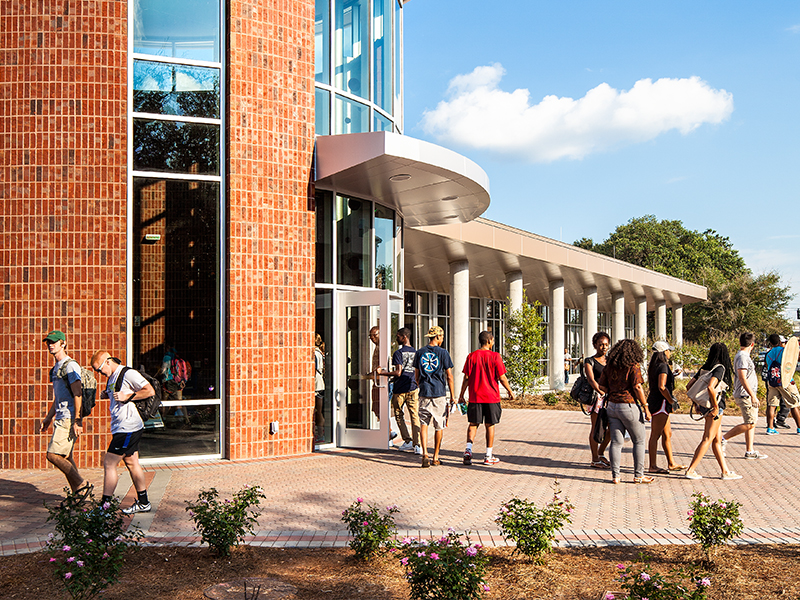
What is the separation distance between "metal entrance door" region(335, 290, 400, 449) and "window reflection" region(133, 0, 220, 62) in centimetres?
408

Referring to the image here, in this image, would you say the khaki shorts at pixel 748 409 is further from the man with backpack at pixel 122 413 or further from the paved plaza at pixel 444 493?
the man with backpack at pixel 122 413

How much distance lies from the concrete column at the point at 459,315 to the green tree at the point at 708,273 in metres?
26.1

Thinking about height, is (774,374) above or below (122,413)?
below

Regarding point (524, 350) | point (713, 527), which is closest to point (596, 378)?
point (713, 527)

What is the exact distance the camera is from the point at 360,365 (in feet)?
36.9

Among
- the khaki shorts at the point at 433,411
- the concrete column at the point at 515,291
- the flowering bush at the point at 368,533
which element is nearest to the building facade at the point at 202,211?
the khaki shorts at the point at 433,411

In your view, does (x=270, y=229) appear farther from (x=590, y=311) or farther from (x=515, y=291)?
(x=590, y=311)

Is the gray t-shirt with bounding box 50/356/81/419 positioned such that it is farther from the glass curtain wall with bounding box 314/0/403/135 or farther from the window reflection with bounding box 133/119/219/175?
the glass curtain wall with bounding box 314/0/403/135

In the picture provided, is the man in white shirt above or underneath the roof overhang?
underneath

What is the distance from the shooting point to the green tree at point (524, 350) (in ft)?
70.2

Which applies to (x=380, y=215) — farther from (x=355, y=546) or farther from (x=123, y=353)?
(x=355, y=546)

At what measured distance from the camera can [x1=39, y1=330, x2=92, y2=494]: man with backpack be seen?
6.95m

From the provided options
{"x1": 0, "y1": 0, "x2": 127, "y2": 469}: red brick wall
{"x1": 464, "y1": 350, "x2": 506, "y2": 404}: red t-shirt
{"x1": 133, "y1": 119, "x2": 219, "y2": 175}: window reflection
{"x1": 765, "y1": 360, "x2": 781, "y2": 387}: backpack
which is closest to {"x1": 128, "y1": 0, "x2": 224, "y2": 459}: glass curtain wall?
{"x1": 133, "y1": 119, "x2": 219, "y2": 175}: window reflection

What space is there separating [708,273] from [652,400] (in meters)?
48.4
